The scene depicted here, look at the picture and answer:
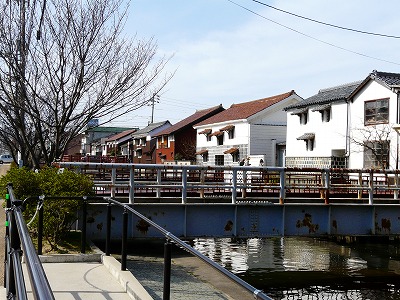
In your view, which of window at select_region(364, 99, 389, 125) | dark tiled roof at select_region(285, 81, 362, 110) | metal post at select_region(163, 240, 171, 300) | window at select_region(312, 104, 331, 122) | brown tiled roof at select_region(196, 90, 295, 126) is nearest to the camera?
metal post at select_region(163, 240, 171, 300)

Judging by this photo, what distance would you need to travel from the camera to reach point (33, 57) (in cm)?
1783

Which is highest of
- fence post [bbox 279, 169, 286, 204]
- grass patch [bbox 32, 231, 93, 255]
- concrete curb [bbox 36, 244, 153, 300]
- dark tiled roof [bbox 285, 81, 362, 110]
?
dark tiled roof [bbox 285, 81, 362, 110]

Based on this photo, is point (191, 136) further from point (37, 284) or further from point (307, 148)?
point (37, 284)

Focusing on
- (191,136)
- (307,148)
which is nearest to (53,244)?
(307,148)

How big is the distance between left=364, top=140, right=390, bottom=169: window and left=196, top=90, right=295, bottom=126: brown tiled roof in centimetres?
1527

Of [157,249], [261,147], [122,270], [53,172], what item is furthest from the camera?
[261,147]

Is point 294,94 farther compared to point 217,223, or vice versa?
point 294,94

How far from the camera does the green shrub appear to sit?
12.7 metres

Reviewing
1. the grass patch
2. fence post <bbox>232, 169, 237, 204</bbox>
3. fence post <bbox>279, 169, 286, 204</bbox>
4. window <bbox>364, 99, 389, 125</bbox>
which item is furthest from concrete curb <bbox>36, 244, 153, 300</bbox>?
window <bbox>364, 99, 389, 125</bbox>

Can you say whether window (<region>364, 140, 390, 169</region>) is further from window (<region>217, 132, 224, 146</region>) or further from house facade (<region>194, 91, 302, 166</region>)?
window (<region>217, 132, 224, 146</region>)

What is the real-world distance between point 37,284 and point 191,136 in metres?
63.8

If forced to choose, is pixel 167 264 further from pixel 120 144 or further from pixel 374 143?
pixel 120 144

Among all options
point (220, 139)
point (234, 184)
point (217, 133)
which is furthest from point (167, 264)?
point (220, 139)

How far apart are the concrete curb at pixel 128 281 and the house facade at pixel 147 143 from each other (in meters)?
63.8
